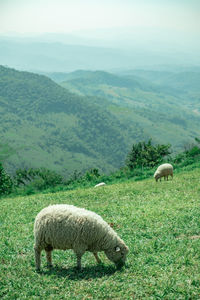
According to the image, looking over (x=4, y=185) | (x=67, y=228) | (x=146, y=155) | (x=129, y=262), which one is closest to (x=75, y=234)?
(x=67, y=228)

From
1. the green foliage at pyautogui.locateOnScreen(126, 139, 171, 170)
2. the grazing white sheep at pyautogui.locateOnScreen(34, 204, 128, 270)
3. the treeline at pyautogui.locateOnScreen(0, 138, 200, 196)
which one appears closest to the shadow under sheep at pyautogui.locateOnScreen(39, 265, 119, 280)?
the grazing white sheep at pyautogui.locateOnScreen(34, 204, 128, 270)

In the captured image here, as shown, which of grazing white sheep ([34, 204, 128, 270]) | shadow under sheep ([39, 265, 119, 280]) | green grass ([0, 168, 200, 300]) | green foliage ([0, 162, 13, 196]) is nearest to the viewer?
green grass ([0, 168, 200, 300])

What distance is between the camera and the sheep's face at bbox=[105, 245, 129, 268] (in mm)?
9156

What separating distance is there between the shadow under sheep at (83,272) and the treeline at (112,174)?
2075 centimetres

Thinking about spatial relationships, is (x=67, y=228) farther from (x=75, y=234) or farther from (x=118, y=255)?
(x=118, y=255)

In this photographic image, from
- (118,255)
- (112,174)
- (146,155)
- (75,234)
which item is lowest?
(112,174)

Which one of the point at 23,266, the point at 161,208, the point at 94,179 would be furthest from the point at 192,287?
the point at 94,179

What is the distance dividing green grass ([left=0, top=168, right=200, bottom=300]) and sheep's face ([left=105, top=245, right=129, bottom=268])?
0.76 feet

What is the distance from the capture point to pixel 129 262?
9445 mm

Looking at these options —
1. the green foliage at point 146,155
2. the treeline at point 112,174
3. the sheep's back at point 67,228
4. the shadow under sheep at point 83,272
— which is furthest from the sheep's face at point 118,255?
the green foliage at point 146,155

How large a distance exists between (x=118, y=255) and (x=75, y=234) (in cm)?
144

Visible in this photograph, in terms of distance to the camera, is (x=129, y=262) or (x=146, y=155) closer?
(x=129, y=262)

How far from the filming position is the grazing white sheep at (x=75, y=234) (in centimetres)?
896

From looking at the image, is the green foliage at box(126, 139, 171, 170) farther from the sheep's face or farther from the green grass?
the sheep's face
